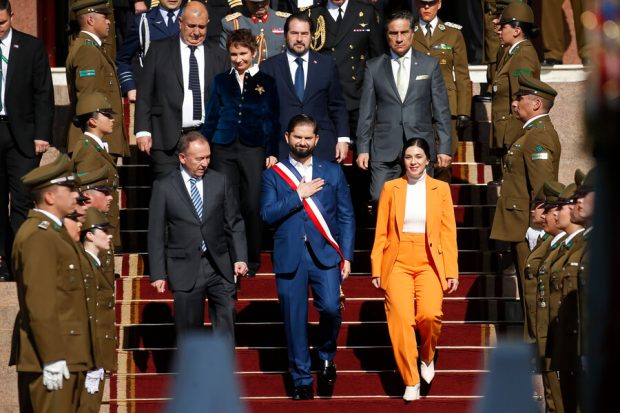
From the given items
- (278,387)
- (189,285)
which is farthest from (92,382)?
(278,387)

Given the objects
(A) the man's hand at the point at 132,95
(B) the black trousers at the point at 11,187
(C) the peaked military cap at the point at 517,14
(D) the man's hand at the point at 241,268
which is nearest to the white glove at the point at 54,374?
(D) the man's hand at the point at 241,268

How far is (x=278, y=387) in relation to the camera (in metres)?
11.0

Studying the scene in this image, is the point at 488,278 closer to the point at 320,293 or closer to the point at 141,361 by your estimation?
the point at 320,293

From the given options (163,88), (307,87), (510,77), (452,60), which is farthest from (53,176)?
(452,60)

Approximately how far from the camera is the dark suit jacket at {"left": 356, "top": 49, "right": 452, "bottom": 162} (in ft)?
38.9

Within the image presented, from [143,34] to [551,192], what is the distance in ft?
15.9

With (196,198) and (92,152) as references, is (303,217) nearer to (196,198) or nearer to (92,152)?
(196,198)

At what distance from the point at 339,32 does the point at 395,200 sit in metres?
2.87

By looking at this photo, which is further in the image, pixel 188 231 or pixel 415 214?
pixel 415 214

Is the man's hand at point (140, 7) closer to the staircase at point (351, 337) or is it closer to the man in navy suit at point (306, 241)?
the staircase at point (351, 337)

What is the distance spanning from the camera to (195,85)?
39.4ft

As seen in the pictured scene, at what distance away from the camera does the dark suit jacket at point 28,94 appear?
12.2 metres

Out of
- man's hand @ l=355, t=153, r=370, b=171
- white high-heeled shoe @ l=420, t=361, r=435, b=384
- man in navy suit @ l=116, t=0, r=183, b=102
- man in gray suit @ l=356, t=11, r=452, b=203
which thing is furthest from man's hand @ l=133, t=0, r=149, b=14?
white high-heeled shoe @ l=420, t=361, r=435, b=384

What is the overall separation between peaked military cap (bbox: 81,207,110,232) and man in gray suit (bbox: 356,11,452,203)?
2733mm
